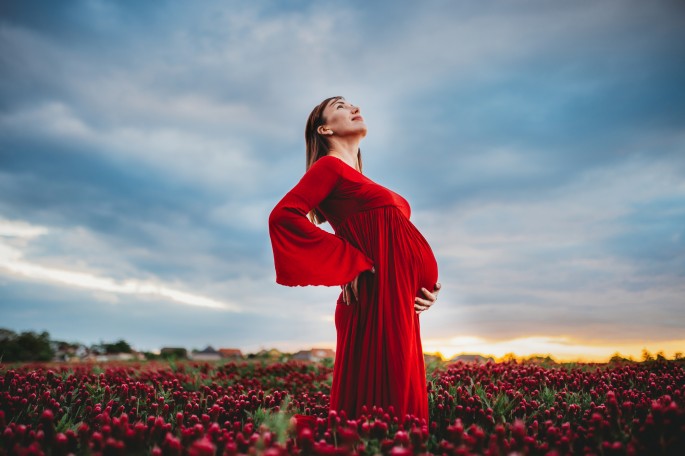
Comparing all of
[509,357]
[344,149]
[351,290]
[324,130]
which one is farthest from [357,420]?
[509,357]

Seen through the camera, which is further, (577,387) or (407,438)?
(577,387)

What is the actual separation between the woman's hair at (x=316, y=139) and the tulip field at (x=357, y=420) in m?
2.05

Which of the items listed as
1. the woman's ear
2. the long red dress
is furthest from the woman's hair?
the long red dress

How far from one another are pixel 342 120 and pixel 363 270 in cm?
180

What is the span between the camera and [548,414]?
455 cm

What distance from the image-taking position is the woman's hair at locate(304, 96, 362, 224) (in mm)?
5219

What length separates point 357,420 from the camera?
360cm

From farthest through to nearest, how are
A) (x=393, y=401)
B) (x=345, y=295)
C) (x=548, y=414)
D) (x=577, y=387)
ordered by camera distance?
1. (x=577, y=387)
2. (x=548, y=414)
3. (x=345, y=295)
4. (x=393, y=401)

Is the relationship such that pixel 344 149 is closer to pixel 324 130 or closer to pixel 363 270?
pixel 324 130

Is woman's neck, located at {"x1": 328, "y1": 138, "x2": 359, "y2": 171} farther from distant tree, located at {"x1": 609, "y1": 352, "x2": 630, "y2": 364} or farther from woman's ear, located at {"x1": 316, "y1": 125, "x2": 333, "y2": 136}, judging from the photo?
distant tree, located at {"x1": 609, "y1": 352, "x2": 630, "y2": 364}

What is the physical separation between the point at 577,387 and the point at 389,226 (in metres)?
4.04

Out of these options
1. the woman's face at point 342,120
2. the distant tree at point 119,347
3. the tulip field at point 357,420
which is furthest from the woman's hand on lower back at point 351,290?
the distant tree at point 119,347

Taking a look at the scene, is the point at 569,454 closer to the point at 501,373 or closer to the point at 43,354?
the point at 501,373

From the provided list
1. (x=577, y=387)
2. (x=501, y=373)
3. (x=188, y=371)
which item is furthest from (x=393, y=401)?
(x=188, y=371)
